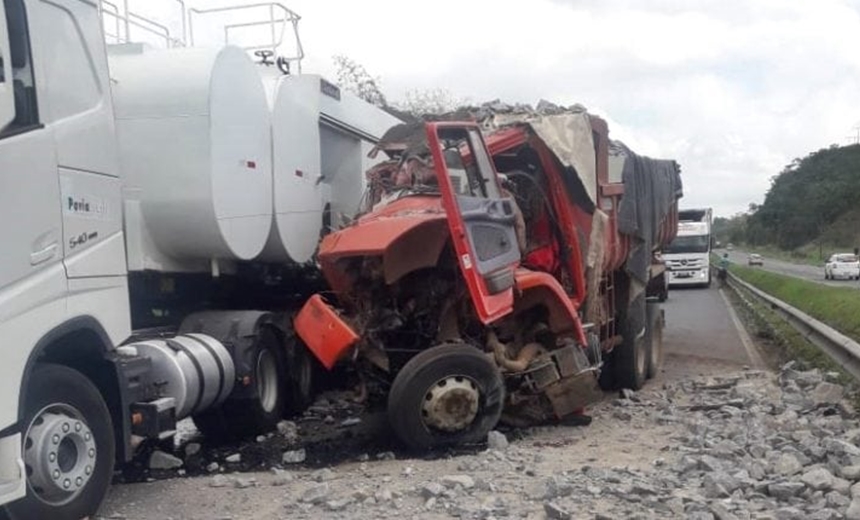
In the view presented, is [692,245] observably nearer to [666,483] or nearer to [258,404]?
[258,404]

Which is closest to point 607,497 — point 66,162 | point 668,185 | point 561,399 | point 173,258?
point 561,399

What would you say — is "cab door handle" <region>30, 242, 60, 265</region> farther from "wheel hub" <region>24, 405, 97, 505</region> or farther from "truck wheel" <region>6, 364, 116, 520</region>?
"wheel hub" <region>24, 405, 97, 505</region>

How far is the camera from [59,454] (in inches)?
220

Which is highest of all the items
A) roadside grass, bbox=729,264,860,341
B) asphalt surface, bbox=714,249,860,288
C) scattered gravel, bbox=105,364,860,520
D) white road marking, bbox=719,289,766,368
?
roadside grass, bbox=729,264,860,341

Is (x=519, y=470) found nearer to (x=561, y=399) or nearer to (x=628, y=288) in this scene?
(x=561, y=399)

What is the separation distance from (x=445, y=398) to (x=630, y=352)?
432 cm

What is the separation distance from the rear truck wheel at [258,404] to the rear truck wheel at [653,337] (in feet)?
16.5

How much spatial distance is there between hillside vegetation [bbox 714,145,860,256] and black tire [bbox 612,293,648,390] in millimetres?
79976

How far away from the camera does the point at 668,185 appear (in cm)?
1327

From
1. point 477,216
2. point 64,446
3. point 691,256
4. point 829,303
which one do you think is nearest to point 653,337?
point 477,216

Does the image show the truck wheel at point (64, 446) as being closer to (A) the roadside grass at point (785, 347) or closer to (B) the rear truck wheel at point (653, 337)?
(A) the roadside grass at point (785, 347)

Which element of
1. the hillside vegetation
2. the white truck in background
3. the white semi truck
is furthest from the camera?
the hillside vegetation

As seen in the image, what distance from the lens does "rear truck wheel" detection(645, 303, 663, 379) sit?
12.5m

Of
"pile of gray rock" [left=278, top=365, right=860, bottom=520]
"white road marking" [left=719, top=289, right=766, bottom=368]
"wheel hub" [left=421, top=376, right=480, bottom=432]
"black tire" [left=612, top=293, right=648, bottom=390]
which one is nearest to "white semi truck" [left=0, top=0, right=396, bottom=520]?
"pile of gray rock" [left=278, top=365, right=860, bottom=520]
